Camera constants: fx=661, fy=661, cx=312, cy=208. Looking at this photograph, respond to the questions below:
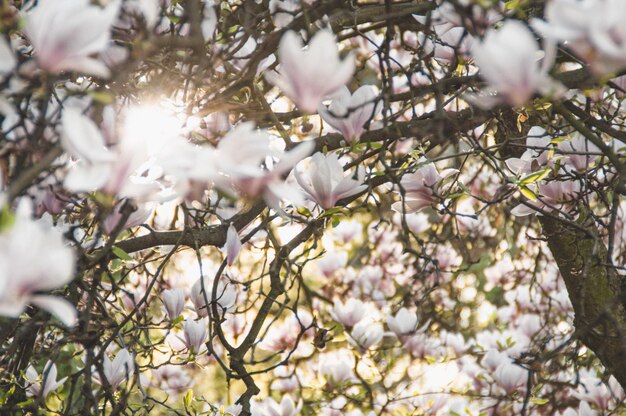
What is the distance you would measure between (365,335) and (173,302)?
0.86 meters

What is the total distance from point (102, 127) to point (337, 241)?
95.3 inches

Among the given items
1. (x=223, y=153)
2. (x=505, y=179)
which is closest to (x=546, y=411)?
(x=505, y=179)

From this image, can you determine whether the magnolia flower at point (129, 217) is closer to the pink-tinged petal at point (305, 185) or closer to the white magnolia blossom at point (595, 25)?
the pink-tinged petal at point (305, 185)

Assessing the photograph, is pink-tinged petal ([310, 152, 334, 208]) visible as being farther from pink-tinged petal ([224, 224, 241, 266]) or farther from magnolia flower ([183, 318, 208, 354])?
magnolia flower ([183, 318, 208, 354])

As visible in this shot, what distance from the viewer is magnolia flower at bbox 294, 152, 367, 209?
100 centimetres

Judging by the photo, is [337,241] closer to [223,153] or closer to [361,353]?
[361,353]

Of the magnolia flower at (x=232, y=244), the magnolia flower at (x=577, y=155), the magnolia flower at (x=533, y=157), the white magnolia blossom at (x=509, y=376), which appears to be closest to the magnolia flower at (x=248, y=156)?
the magnolia flower at (x=232, y=244)

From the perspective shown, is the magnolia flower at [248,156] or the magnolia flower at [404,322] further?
the magnolia flower at [404,322]

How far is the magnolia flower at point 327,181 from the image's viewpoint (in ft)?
3.27

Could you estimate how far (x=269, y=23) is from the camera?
58.4 inches

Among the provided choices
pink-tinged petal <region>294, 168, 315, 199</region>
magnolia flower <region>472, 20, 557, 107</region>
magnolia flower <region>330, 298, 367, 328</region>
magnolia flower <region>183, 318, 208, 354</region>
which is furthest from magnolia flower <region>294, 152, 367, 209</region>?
magnolia flower <region>330, 298, 367, 328</region>

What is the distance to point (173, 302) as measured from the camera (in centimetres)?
149

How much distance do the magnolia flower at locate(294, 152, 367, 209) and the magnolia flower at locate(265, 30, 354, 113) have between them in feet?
0.83

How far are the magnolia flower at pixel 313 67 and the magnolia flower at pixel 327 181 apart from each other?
0.25 meters
